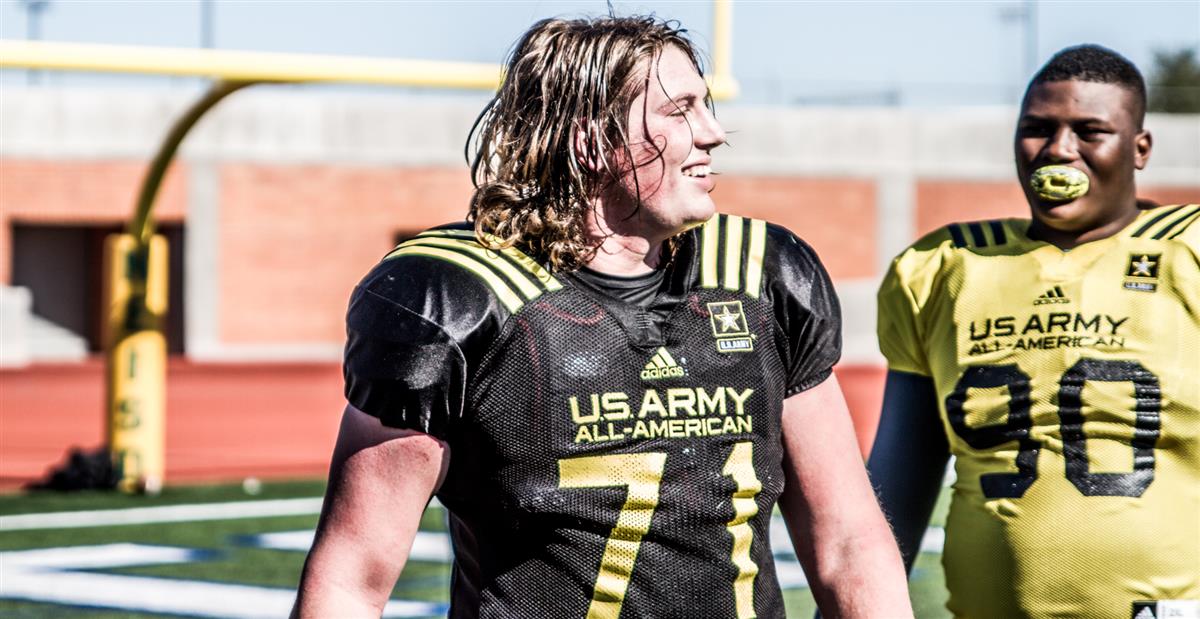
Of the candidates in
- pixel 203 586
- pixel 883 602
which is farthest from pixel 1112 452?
pixel 203 586

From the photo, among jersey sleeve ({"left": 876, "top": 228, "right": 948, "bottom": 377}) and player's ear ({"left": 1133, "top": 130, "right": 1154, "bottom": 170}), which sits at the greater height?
player's ear ({"left": 1133, "top": 130, "right": 1154, "bottom": 170})

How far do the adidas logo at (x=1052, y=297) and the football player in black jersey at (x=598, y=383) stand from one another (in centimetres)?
87

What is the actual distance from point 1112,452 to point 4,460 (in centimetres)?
1233

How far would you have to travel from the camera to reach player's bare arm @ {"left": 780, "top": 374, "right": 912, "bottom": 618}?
88.3 inches

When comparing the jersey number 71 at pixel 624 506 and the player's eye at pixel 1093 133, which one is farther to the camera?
the player's eye at pixel 1093 133

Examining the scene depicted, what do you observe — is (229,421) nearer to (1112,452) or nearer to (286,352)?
(286,352)

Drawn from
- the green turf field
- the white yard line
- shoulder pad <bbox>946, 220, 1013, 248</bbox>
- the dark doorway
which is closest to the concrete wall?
the dark doorway

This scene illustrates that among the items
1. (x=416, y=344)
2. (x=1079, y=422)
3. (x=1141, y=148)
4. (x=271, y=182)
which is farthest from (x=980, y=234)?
(x=271, y=182)

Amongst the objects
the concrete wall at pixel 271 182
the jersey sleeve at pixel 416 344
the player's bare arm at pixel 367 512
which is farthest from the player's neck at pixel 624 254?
the concrete wall at pixel 271 182

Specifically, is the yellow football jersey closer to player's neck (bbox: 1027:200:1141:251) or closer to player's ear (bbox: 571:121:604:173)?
player's neck (bbox: 1027:200:1141:251)

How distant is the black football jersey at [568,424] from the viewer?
2.05m

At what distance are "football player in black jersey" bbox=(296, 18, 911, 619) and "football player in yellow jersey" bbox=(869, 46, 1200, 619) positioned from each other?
0.79m

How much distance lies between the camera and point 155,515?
32.2 ft

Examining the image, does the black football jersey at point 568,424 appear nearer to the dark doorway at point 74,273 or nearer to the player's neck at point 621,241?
the player's neck at point 621,241
